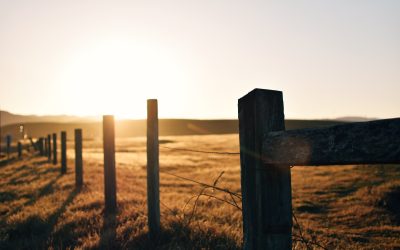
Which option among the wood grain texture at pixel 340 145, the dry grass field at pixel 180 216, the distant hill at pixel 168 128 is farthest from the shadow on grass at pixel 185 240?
the distant hill at pixel 168 128

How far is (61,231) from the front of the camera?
547 cm

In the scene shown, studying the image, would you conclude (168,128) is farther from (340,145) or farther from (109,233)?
(340,145)

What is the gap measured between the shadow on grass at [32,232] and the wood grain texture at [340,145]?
3.95 m

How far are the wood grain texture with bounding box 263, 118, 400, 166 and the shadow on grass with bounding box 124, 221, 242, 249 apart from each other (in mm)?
2570

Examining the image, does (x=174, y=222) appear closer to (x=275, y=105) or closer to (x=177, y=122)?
(x=275, y=105)

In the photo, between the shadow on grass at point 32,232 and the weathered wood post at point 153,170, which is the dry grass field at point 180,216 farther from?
the weathered wood post at point 153,170

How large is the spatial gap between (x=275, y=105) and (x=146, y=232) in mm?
3522

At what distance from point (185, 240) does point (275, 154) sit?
294 cm

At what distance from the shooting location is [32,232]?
5.66m

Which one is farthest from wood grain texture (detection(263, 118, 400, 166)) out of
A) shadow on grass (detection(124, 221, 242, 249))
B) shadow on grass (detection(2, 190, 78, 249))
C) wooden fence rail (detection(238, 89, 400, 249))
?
shadow on grass (detection(2, 190, 78, 249))

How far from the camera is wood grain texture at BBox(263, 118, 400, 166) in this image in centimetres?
161

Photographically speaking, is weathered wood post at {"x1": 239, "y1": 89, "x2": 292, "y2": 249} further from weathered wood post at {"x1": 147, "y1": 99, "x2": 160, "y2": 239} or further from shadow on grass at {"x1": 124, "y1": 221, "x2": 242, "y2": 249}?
weathered wood post at {"x1": 147, "y1": 99, "x2": 160, "y2": 239}

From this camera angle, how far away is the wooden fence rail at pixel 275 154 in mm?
1731

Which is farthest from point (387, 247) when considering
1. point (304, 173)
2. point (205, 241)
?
point (304, 173)
